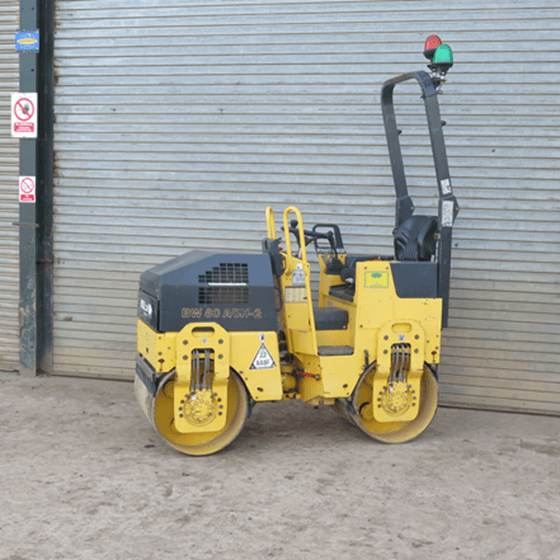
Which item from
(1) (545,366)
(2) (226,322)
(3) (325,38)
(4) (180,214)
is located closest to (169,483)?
(2) (226,322)

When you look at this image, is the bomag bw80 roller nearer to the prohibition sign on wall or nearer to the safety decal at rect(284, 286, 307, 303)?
the safety decal at rect(284, 286, 307, 303)

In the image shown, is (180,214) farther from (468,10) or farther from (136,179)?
(468,10)

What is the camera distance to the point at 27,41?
588cm

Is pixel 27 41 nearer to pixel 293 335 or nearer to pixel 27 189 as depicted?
pixel 27 189

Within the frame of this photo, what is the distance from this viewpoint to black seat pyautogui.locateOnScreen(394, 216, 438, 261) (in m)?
4.45

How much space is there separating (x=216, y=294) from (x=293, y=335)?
0.69 metres

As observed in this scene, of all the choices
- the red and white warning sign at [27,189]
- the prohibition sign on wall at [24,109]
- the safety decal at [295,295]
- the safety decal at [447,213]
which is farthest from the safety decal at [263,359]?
the prohibition sign on wall at [24,109]

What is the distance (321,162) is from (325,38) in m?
1.09

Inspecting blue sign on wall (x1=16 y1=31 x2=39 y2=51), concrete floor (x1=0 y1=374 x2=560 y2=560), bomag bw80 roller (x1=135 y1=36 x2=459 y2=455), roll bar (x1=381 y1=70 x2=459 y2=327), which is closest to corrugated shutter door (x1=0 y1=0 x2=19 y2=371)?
blue sign on wall (x1=16 y1=31 x2=39 y2=51)

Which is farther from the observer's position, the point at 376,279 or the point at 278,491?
the point at 376,279

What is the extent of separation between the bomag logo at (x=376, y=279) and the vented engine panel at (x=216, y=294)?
652 mm

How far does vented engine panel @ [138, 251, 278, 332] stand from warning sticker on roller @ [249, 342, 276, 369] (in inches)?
5.5

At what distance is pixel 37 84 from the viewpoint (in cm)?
594

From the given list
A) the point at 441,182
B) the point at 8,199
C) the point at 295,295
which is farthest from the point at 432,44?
the point at 8,199
